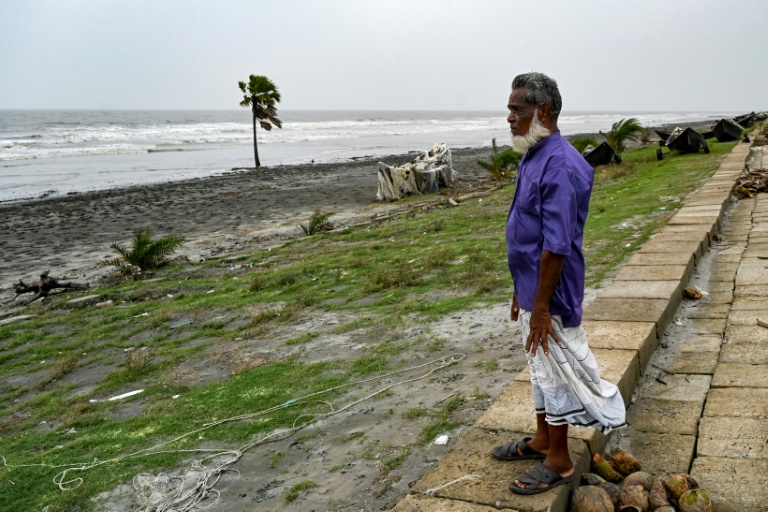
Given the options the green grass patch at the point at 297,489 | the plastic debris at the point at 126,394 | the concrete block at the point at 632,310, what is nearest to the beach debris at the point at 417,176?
the plastic debris at the point at 126,394

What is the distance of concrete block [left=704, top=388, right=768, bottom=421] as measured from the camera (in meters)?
3.23

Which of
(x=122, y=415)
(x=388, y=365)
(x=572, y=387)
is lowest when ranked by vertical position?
(x=122, y=415)

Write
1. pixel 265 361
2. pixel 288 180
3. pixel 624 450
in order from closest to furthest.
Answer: pixel 624 450
pixel 265 361
pixel 288 180

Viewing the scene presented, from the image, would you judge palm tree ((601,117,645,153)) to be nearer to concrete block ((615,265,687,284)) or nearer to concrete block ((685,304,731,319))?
concrete block ((615,265,687,284))

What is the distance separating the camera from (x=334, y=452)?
143 inches

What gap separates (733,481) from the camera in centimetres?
271

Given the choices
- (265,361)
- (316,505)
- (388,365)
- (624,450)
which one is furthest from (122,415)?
(624,450)

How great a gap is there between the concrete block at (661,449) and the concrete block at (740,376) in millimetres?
649

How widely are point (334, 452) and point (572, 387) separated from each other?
5.29 feet

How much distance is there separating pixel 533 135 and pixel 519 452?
1.30 meters

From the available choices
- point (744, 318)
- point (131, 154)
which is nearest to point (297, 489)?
point (744, 318)

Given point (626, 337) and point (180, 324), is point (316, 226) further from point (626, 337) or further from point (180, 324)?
point (626, 337)

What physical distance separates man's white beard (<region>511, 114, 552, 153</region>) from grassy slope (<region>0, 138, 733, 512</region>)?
5.94ft

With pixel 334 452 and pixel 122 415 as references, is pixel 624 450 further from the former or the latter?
pixel 122 415
